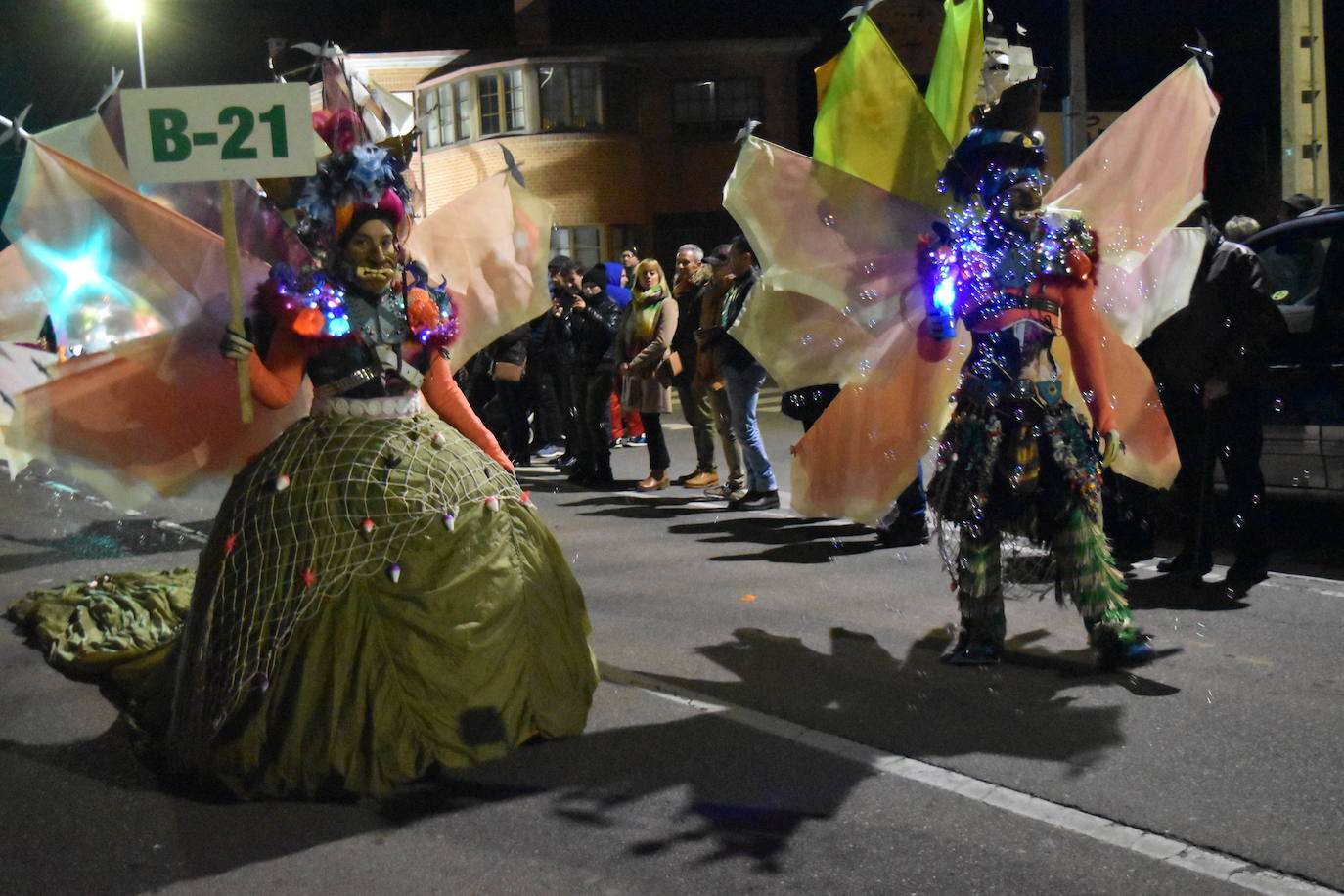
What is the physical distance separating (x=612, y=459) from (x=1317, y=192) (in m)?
8.04

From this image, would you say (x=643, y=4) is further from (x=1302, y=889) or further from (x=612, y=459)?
(x=1302, y=889)

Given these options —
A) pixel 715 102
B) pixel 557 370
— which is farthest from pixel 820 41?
pixel 557 370

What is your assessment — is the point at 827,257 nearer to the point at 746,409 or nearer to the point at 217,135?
the point at 217,135

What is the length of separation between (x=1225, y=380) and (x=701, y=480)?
16.9ft

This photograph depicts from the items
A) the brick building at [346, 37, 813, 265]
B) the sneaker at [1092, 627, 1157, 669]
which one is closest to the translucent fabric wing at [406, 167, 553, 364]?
the sneaker at [1092, 627, 1157, 669]

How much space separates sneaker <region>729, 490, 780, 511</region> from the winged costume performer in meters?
4.33

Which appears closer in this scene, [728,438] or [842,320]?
→ [842,320]

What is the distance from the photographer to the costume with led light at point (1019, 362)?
5195mm

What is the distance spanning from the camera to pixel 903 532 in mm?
8508

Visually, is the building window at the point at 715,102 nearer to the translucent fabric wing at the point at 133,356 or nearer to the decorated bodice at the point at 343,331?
the translucent fabric wing at the point at 133,356

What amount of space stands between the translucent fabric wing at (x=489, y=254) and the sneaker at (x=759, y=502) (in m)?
4.78

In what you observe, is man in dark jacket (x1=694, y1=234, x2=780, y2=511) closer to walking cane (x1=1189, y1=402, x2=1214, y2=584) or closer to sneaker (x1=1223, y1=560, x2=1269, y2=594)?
walking cane (x1=1189, y1=402, x2=1214, y2=584)

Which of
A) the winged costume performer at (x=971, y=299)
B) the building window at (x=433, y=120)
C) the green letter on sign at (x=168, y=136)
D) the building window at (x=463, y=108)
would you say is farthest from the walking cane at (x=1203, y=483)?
the building window at (x=433, y=120)

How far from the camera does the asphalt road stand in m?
3.79
